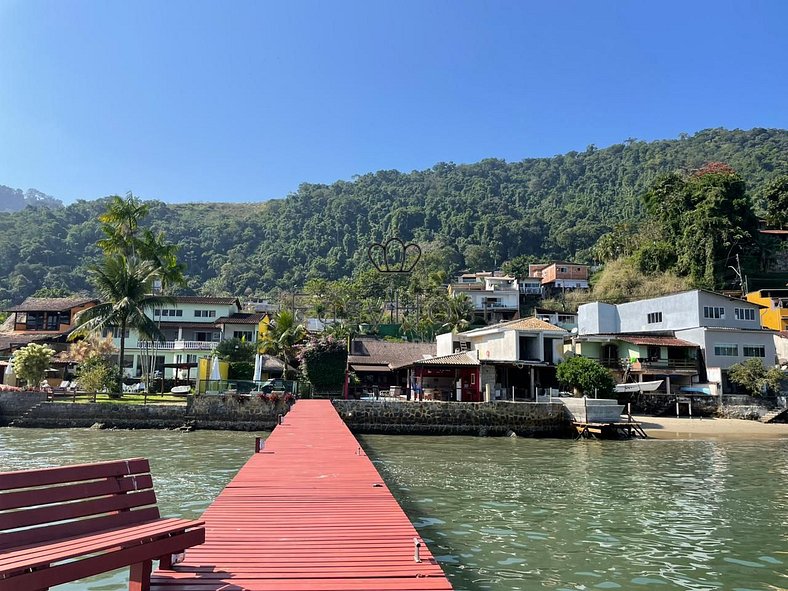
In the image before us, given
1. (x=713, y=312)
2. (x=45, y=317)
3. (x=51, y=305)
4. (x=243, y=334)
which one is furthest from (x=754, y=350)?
(x=45, y=317)

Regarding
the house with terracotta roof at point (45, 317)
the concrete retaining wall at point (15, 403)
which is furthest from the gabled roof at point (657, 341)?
the house with terracotta roof at point (45, 317)

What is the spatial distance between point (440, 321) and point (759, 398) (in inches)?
1664

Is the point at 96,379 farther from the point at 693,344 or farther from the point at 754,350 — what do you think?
the point at 754,350

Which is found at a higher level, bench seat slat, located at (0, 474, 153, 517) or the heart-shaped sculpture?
the heart-shaped sculpture

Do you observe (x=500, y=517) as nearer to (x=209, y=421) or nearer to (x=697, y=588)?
(x=697, y=588)

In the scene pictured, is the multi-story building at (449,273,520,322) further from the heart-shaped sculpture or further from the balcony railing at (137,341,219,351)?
the heart-shaped sculpture

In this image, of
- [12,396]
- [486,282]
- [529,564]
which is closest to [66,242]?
[486,282]

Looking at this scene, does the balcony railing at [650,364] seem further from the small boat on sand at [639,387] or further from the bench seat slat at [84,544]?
the bench seat slat at [84,544]

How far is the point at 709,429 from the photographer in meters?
37.6

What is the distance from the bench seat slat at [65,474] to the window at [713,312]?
179 ft

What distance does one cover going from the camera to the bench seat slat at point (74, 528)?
15.0ft

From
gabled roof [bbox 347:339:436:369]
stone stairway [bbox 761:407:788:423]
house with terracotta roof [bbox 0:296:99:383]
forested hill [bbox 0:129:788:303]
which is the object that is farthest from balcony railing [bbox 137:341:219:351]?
forested hill [bbox 0:129:788:303]

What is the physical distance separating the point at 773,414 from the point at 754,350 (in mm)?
9746

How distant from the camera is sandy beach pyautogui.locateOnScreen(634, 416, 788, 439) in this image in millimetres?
35031
